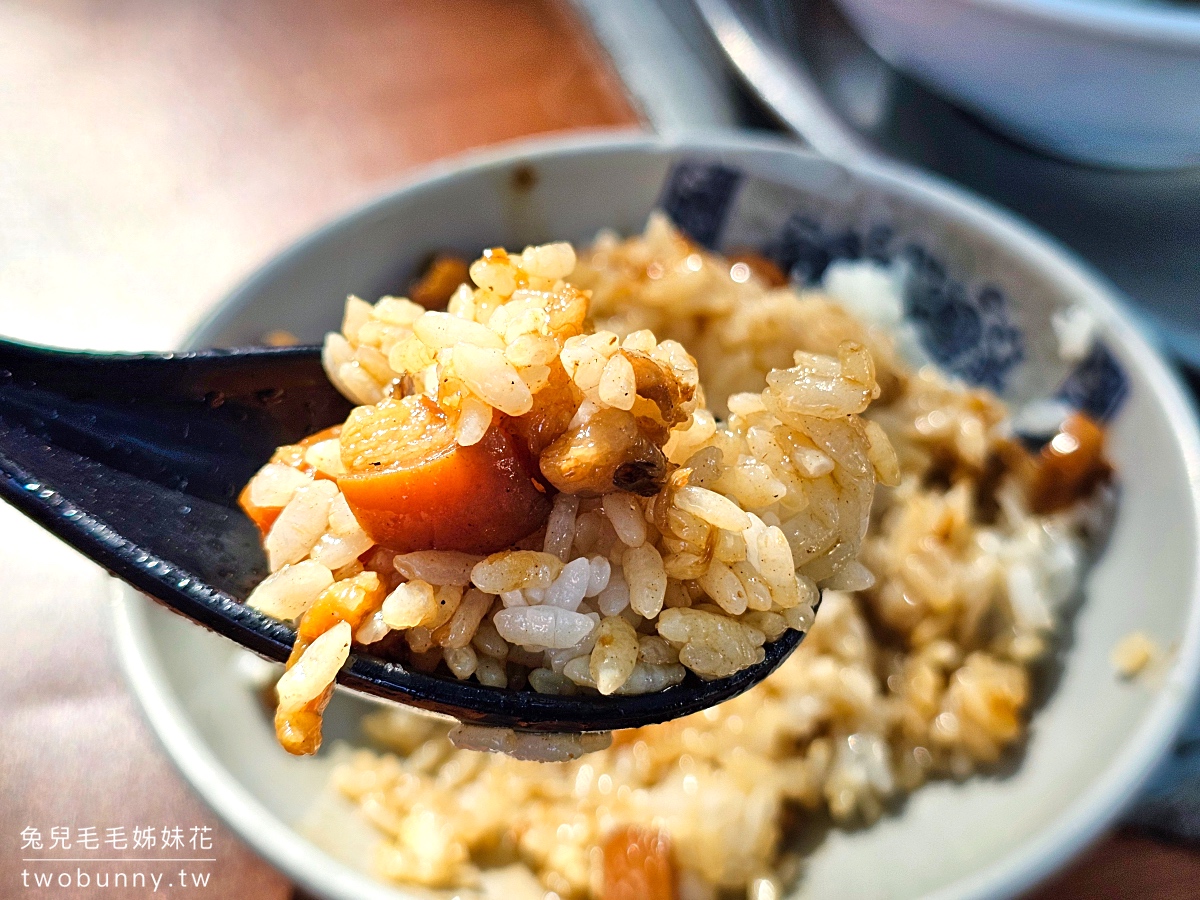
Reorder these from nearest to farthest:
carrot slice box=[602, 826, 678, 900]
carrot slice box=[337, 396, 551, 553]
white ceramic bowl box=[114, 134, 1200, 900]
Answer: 1. carrot slice box=[337, 396, 551, 553]
2. white ceramic bowl box=[114, 134, 1200, 900]
3. carrot slice box=[602, 826, 678, 900]

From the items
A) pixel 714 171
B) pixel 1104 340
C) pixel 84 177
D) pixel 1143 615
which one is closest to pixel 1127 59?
pixel 1104 340

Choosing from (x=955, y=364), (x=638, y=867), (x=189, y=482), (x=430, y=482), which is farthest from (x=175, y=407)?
(x=955, y=364)

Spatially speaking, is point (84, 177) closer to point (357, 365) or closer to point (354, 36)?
point (354, 36)

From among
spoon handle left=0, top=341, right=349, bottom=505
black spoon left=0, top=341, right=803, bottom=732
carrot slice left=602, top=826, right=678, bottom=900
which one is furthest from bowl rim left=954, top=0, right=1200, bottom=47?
carrot slice left=602, top=826, right=678, bottom=900

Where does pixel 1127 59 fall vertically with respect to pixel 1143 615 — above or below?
above

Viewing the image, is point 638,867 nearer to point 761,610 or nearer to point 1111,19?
point 761,610

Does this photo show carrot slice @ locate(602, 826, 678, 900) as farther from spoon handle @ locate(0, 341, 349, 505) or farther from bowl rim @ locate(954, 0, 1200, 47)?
bowl rim @ locate(954, 0, 1200, 47)
